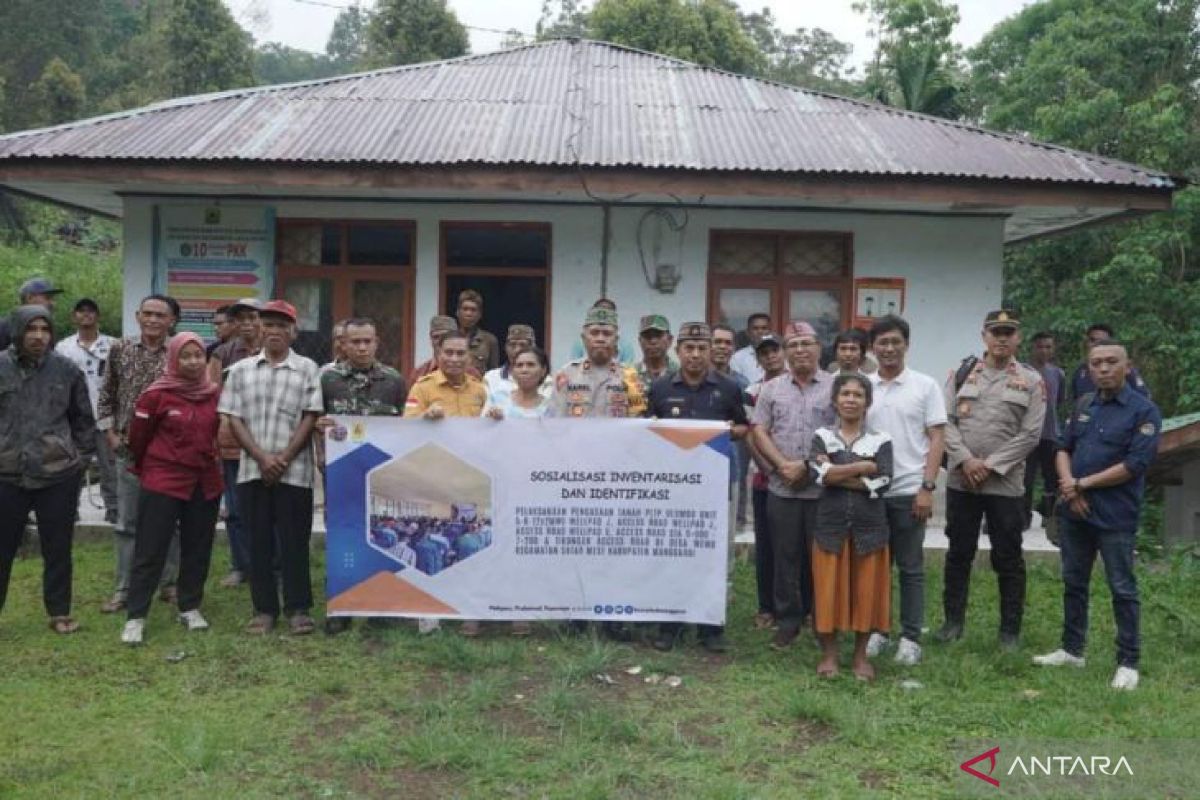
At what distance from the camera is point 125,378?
5.91 metres

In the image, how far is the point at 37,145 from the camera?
8.34 m

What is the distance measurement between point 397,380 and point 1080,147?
1317cm

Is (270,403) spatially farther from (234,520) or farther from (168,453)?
(234,520)

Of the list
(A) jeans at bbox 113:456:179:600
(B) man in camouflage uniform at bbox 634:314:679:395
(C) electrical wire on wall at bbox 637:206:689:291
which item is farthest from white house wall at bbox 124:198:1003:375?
(A) jeans at bbox 113:456:179:600

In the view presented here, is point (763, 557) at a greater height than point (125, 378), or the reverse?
point (125, 378)

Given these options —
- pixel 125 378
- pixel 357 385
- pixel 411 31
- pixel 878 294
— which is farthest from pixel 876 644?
pixel 411 31

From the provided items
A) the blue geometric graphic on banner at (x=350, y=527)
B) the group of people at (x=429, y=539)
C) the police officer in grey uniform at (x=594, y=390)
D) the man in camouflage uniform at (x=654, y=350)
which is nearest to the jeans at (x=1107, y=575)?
the man in camouflage uniform at (x=654, y=350)

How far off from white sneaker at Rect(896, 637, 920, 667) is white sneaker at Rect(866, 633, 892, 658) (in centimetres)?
14

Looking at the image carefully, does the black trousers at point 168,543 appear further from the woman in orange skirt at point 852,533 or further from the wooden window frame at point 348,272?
the wooden window frame at point 348,272

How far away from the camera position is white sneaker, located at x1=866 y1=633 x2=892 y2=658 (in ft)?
17.3

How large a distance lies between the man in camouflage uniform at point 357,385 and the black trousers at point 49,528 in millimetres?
1438

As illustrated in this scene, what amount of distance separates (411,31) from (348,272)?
2212cm

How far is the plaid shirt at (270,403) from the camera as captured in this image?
541 centimetres

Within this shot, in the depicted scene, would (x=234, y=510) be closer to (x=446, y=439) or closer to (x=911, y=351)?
(x=446, y=439)
